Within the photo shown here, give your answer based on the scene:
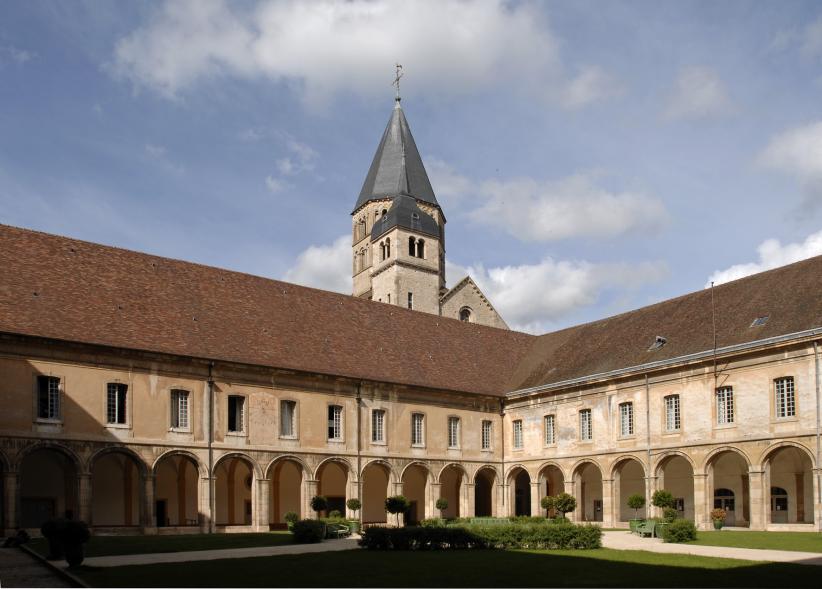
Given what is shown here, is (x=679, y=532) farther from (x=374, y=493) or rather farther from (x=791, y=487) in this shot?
(x=374, y=493)

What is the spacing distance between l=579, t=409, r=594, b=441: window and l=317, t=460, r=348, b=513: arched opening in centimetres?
1004

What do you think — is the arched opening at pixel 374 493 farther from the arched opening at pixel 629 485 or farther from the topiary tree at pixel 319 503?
the arched opening at pixel 629 485

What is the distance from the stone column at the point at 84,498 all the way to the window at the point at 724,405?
2153 cm

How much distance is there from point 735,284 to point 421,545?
2036 centimetres

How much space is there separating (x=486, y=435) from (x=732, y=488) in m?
10.9

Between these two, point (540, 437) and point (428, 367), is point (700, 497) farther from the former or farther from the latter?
point (428, 367)

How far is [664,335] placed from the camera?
36812 mm

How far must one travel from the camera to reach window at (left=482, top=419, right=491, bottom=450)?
41.6 metres

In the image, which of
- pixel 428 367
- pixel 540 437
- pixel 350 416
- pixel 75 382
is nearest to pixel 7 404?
pixel 75 382

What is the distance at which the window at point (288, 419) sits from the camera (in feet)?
116

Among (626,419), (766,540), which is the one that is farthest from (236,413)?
(766,540)

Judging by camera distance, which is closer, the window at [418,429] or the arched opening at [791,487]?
the arched opening at [791,487]

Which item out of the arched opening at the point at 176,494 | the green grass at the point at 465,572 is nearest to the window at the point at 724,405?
the green grass at the point at 465,572

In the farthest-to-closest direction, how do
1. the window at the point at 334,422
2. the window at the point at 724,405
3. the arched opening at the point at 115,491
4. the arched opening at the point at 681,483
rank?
the arched opening at the point at 681,483, the window at the point at 334,422, the arched opening at the point at 115,491, the window at the point at 724,405
